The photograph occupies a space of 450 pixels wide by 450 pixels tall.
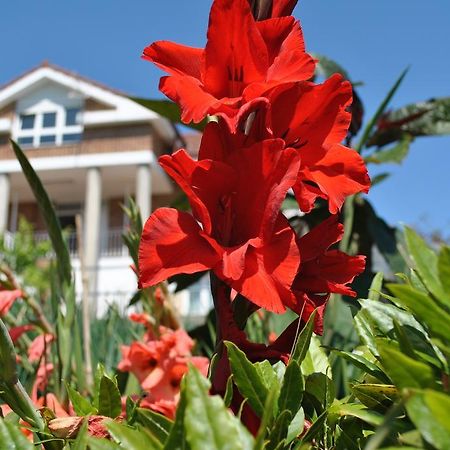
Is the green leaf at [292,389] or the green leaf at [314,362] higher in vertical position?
the green leaf at [292,389]

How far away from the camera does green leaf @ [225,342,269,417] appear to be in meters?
0.31

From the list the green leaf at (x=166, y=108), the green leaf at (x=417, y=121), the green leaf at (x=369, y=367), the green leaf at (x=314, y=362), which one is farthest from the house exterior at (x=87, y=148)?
the green leaf at (x=369, y=367)

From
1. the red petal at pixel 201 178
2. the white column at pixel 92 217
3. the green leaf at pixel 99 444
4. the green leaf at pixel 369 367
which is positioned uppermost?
the red petal at pixel 201 178

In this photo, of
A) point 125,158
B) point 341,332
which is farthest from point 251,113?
point 125,158

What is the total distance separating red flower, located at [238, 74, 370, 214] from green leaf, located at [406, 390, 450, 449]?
7.5 inches

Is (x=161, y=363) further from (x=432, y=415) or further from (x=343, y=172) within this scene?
(x=432, y=415)

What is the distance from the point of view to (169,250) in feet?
1.18

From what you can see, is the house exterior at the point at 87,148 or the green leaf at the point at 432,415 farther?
the house exterior at the point at 87,148

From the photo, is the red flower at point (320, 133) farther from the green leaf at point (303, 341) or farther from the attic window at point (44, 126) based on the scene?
the attic window at point (44, 126)

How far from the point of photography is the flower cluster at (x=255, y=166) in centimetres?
36

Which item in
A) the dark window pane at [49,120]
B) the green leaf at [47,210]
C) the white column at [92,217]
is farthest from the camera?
the dark window pane at [49,120]

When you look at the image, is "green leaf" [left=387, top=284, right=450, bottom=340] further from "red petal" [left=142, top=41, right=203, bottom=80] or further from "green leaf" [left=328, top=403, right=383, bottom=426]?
"red petal" [left=142, top=41, right=203, bottom=80]

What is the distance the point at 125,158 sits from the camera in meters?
16.0

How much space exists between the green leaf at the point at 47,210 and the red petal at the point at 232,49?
228 mm
